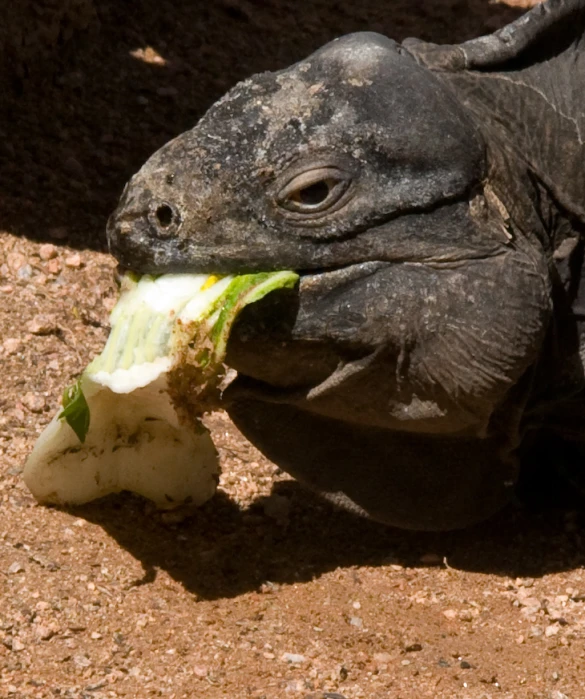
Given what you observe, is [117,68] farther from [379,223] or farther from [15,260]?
[379,223]

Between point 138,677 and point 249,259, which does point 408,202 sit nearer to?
point 249,259

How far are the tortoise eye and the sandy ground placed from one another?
1.49 m

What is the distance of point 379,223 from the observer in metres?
4.51

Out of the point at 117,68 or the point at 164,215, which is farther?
the point at 117,68

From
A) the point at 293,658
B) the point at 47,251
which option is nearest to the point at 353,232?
the point at 293,658

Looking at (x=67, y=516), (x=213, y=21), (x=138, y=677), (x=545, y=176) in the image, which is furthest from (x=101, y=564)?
(x=213, y=21)

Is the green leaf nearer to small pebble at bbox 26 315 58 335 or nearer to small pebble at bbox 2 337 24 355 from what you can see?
small pebble at bbox 2 337 24 355

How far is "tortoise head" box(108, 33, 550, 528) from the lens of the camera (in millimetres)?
4449

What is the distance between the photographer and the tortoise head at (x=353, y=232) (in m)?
4.45

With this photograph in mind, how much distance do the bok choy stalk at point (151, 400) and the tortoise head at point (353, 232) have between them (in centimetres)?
9

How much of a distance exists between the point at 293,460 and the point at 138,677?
1103mm

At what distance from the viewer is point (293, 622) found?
496 cm

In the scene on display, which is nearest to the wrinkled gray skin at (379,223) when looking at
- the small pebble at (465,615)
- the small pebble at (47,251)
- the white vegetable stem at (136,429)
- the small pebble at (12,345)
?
the white vegetable stem at (136,429)

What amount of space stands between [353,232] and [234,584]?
4.87 ft
